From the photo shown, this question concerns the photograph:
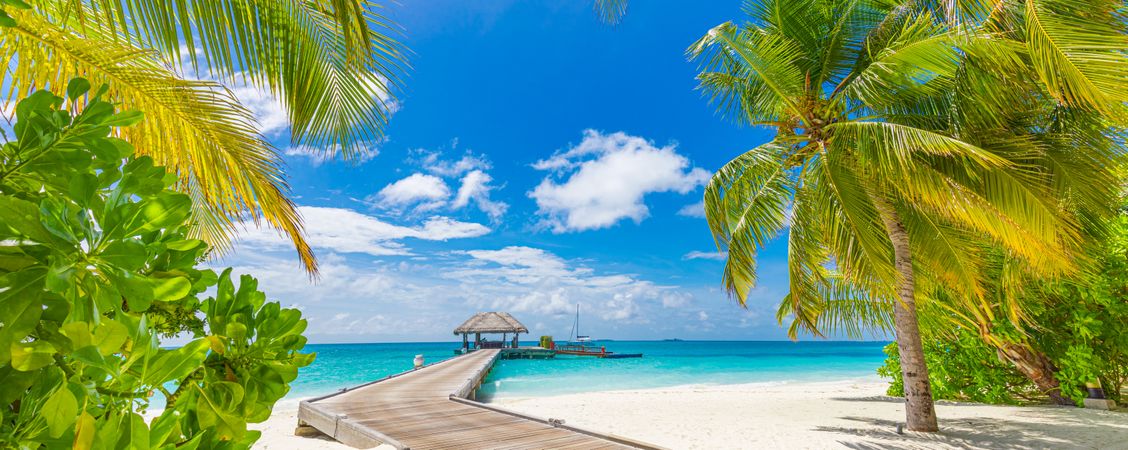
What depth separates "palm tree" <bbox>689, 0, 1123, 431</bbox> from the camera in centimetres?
500

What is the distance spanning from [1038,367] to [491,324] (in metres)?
27.9

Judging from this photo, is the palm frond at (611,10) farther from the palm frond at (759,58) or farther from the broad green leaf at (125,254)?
the broad green leaf at (125,254)

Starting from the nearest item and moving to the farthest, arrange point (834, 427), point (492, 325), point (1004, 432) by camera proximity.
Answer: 1. point (1004, 432)
2. point (834, 427)
3. point (492, 325)

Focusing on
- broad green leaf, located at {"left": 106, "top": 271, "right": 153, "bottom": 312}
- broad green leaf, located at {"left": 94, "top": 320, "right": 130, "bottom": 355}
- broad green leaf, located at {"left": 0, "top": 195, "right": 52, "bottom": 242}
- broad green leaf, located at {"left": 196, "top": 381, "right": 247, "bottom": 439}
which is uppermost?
broad green leaf, located at {"left": 0, "top": 195, "right": 52, "bottom": 242}

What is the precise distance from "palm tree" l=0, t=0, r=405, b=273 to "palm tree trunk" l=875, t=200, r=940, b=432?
6.53m

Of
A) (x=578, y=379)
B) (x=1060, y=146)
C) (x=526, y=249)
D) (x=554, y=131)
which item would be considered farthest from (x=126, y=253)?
(x=526, y=249)

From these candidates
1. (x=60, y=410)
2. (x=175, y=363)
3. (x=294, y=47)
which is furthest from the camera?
(x=294, y=47)

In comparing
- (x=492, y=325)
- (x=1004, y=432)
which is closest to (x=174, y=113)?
(x=1004, y=432)

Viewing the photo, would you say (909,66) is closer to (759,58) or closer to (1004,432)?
(759,58)

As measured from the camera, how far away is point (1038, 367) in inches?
395

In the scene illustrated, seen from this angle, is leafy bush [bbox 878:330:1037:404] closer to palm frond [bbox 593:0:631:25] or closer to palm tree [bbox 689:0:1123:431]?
palm tree [bbox 689:0:1123:431]

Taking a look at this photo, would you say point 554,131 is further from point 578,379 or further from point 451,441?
point 451,441

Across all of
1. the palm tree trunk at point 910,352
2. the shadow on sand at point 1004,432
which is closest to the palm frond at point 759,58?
the palm tree trunk at point 910,352

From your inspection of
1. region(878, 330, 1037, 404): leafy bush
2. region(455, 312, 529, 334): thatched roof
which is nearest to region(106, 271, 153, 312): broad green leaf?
region(878, 330, 1037, 404): leafy bush
